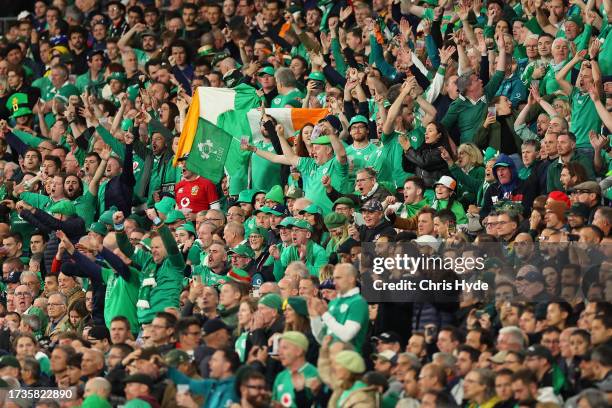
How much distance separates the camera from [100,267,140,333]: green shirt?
1627 cm

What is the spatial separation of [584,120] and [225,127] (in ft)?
15.4

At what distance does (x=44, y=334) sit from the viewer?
16.8 metres

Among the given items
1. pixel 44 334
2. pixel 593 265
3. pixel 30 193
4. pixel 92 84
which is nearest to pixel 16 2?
pixel 92 84

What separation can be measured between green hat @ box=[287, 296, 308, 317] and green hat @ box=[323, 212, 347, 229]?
2.27 m

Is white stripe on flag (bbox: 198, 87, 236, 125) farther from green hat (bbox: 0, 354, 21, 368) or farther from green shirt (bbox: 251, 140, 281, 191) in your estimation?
green hat (bbox: 0, 354, 21, 368)

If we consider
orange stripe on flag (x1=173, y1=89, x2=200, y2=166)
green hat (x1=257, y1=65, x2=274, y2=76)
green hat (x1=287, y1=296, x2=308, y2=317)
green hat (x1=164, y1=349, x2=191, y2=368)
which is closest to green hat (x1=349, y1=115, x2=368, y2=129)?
orange stripe on flag (x1=173, y1=89, x2=200, y2=166)

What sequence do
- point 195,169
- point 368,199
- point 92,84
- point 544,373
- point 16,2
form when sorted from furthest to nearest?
point 16,2 → point 92,84 → point 195,169 → point 368,199 → point 544,373

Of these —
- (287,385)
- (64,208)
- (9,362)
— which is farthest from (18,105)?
(287,385)

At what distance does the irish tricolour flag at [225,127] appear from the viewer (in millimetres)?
19141

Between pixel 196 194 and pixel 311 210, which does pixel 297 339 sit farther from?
pixel 196 194

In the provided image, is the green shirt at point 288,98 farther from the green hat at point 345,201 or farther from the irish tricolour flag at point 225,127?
the green hat at point 345,201

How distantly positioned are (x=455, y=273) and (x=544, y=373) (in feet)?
6.04

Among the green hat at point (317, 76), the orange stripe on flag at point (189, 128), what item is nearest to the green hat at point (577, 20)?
the green hat at point (317, 76)

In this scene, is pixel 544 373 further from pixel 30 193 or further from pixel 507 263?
pixel 30 193
